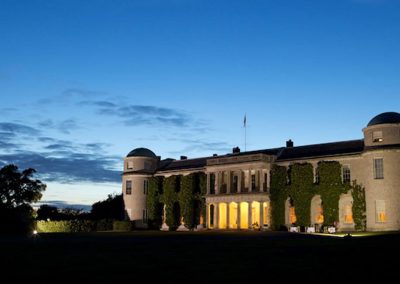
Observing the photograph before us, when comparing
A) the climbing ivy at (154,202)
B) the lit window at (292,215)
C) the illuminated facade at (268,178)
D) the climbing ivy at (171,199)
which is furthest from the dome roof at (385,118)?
the climbing ivy at (154,202)

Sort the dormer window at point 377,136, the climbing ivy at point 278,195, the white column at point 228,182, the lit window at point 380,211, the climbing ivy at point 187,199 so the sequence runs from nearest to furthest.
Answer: the lit window at point 380,211 → the dormer window at point 377,136 → the climbing ivy at point 278,195 → the white column at point 228,182 → the climbing ivy at point 187,199

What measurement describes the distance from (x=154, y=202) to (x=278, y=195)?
57.4 feet

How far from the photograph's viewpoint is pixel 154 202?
2571 inches

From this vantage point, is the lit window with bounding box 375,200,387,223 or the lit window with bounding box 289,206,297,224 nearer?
the lit window with bounding box 375,200,387,223

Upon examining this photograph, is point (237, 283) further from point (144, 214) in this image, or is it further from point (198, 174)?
point (144, 214)

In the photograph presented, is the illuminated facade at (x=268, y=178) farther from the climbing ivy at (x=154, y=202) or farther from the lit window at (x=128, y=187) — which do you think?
the climbing ivy at (x=154, y=202)

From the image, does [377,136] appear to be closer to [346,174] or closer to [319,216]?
[346,174]

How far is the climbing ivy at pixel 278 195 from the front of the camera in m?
53.9

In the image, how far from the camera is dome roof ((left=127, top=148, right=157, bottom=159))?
67.7 m

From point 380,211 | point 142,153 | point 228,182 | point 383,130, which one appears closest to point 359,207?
point 380,211

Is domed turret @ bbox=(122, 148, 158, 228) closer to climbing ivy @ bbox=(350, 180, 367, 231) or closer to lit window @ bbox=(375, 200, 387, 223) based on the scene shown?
climbing ivy @ bbox=(350, 180, 367, 231)

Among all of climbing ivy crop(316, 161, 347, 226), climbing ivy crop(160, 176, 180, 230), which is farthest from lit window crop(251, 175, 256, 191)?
climbing ivy crop(160, 176, 180, 230)

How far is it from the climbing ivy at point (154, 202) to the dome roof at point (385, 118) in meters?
27.0

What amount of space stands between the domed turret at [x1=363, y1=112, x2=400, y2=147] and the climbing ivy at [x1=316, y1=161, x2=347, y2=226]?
155 inches
